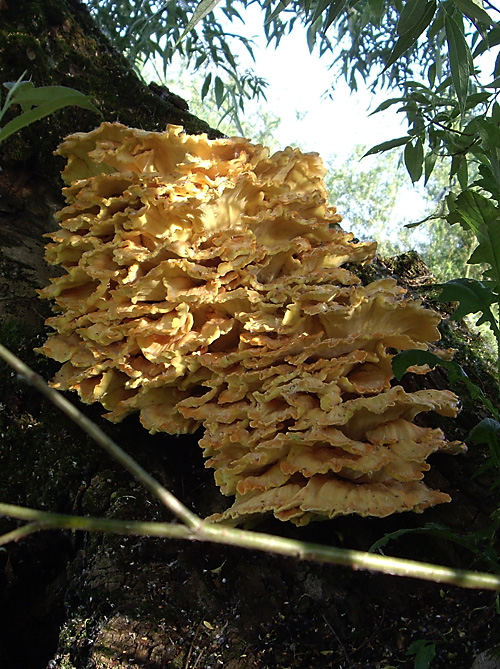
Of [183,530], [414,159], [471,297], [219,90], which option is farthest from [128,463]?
[219,90]

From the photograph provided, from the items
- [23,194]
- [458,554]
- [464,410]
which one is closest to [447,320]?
[464,410]

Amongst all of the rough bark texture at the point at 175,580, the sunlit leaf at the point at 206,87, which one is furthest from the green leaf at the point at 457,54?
the sunlit leaf at the point at 206,87

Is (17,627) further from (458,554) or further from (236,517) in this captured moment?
(458,554)

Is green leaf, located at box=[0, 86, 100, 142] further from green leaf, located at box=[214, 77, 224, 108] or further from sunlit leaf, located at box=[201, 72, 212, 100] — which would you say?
sunlit leaf, located at box=[201, 72, 212, 100]

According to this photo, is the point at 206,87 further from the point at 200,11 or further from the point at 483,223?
the point at 200,11

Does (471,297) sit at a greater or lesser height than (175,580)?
greater

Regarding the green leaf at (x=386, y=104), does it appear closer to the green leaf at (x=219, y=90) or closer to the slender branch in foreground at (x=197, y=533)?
the slender branch in foreground at (x=197, y=533)

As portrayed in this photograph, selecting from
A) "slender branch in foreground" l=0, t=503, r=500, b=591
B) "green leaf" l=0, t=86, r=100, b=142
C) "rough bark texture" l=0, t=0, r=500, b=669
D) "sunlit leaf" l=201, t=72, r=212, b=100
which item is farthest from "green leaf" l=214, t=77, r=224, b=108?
"slender branch in foreground" l=0, t=503, r=500, b=591
